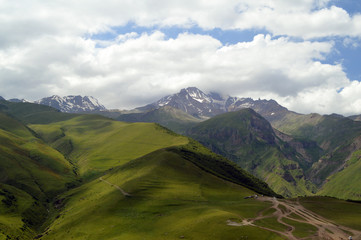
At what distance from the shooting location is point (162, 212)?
141 m

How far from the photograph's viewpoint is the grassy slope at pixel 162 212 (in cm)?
10839

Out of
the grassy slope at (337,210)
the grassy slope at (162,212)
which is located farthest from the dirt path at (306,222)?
the grassy slope at (162,212)

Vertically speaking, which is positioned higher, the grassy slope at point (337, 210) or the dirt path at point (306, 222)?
the dirt path at point (306, 222)

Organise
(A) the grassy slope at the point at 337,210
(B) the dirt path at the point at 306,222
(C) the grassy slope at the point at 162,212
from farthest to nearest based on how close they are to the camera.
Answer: (A) the grassy slope at the point at 337,210, (C) the grassy slope at the point at 162,212, (B) the dirt path at the point at 306,222

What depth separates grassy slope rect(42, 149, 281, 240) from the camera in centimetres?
10839

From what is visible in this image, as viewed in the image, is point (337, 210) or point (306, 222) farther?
point (337, 210)

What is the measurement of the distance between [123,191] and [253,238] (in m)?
105

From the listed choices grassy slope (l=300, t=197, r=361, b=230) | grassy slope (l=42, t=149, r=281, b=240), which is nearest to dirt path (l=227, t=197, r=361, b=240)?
grassy slope (l=300, t=197, r=361, b=230)

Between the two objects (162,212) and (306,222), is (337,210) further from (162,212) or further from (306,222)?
(162,212)

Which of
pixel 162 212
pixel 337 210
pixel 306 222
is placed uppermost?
pixel 306 222

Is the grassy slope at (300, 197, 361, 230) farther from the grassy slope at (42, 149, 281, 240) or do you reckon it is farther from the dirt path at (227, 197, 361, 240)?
the grassy slope at (42, 149, 281, 240)

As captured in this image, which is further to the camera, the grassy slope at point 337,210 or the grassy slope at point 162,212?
the grassy slope at point 337,210

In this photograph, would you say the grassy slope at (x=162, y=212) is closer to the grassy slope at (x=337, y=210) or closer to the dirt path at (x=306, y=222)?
the dirt path at (x=306, y=222)

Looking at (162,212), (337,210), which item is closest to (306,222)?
(337,210)
